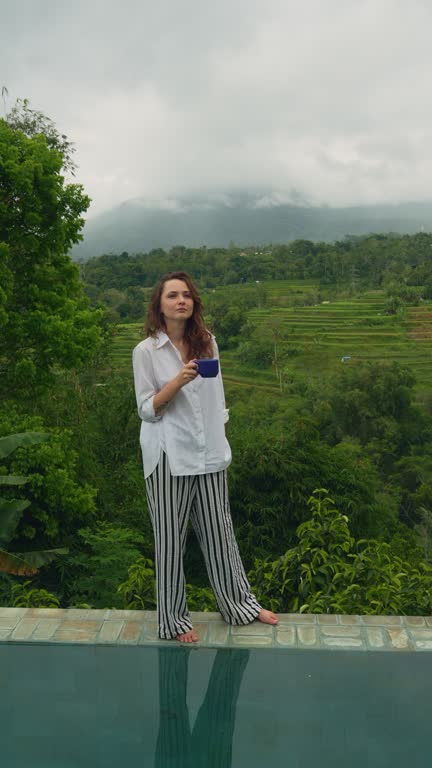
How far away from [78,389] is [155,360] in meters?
11.8

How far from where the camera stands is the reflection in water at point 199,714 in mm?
1746

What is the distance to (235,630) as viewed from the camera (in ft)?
7.66

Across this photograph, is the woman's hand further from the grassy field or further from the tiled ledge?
the grassy field

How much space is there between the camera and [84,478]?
10.6 m

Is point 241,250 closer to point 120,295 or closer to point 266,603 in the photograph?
point 120,295

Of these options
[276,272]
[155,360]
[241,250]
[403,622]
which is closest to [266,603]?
[403,622]

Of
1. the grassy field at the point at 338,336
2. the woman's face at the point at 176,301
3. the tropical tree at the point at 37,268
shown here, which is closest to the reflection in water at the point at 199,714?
the woman's face at the point at 176,301

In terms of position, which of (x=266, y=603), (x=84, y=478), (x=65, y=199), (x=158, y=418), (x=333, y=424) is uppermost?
(x=65, y=199)

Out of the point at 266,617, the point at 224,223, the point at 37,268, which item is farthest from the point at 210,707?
the point at 224,223

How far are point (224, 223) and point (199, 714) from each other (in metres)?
139

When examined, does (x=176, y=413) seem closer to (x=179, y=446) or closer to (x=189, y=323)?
(x=179, y=446)

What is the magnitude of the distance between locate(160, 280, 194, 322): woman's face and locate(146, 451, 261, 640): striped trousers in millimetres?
421

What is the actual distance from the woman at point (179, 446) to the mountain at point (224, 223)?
321ft

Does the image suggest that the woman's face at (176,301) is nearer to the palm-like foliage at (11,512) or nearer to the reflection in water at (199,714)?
Result: the reflection in water at (199,714)
